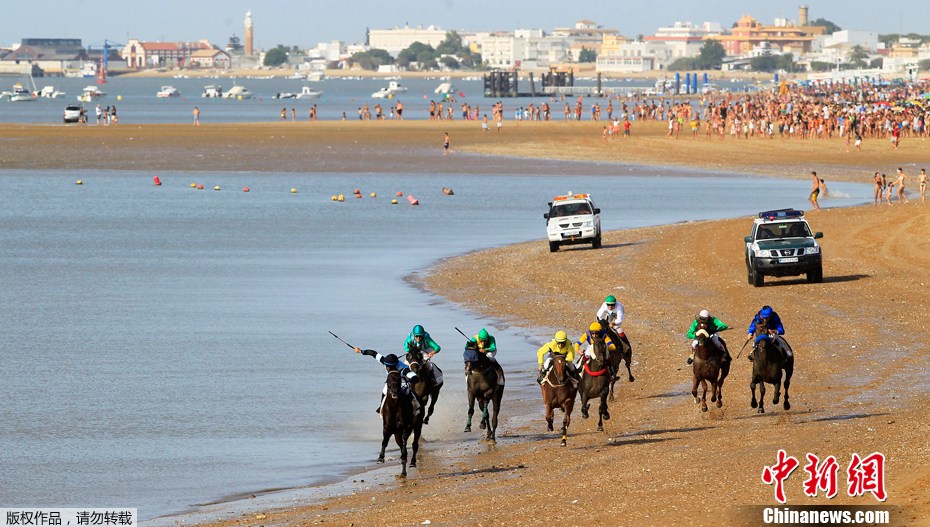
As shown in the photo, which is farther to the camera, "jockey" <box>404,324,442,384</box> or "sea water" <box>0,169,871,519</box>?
"sea water" <box>0,169,871,519</box>

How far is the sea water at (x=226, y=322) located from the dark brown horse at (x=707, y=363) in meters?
3.54

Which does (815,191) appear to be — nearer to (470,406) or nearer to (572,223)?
(572,223)

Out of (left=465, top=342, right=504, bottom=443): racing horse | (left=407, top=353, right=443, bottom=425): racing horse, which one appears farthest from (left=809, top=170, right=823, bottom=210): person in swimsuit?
(left=407, top=353, right=443, bottom=425): racing horse

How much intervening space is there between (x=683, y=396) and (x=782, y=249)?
11528mm

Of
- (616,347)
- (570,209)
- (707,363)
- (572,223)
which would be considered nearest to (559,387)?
(616,347)

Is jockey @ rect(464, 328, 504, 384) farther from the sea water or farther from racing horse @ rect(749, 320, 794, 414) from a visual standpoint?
racing horse @ rect(749, 320, 794, 414)

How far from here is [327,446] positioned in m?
19.9

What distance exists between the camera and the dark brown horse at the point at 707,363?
19.5 metres

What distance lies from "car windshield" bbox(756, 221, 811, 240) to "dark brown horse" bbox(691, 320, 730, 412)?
13.4 m

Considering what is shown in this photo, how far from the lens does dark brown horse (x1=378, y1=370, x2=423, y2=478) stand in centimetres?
1695

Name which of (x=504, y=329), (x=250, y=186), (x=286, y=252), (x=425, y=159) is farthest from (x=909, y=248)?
(x=425, y=159)

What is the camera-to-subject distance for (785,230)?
1304 inches

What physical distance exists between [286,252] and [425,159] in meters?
39.6

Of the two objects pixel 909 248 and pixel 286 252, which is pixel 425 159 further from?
pixel 909 248
